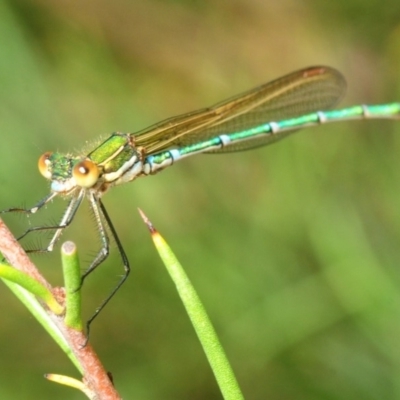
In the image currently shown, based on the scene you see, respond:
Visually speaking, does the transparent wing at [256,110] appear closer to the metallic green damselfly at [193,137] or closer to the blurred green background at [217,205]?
the metallic green damselfly at [193,137]

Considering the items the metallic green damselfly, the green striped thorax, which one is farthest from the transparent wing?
the green striped thorax

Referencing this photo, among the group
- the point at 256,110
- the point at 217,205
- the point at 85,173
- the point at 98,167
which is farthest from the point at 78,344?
the point at 217,205

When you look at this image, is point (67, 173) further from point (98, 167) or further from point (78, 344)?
point (78, 344)

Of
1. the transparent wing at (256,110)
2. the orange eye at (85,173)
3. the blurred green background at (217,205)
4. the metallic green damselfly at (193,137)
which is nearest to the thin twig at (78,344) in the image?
the metallic green damselfly at (193,137)

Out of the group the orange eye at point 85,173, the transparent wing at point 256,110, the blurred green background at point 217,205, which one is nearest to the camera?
the orange eye at point 85,173

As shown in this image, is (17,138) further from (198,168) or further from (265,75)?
(265,75)

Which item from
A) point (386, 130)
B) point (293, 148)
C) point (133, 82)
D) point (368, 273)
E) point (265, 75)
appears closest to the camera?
point (368, 273)

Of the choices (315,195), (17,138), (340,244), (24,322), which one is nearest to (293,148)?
(315,195)
